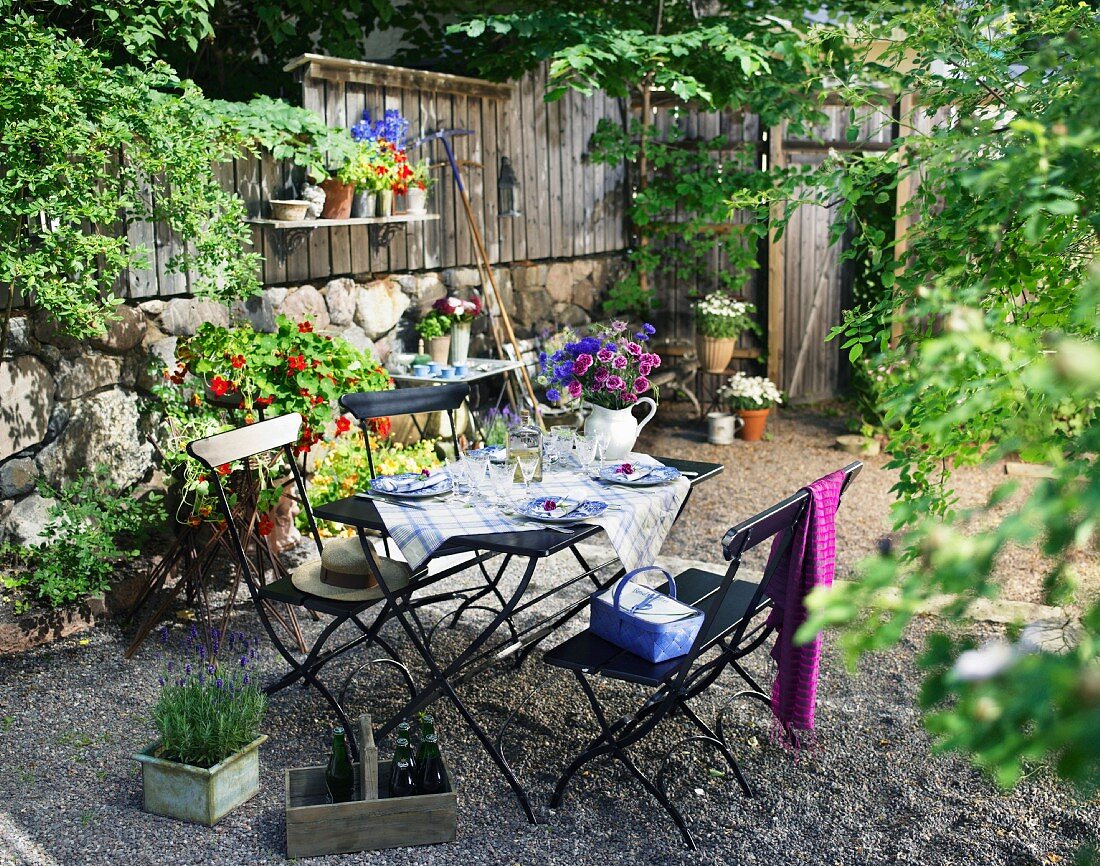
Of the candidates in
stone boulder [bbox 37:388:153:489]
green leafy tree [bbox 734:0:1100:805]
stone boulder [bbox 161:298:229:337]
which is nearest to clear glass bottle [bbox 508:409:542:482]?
green leafy tree [bbox 734:0:1100:805]

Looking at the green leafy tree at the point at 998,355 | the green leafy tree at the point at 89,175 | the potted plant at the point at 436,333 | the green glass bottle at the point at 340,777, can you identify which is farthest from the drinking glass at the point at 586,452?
the potted plant at the point at 436,333

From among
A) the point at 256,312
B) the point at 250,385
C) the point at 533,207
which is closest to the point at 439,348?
the point at 256,312

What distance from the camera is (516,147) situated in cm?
716

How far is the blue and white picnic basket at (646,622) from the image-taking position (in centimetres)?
315

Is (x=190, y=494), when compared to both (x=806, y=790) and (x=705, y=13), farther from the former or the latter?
(x=705, y=13)

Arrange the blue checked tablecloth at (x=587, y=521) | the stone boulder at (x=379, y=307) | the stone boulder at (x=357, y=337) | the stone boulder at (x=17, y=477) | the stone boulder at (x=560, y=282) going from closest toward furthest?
the blue checked tablecloth at (x=587, y=521), the stone boulder at (x=17, y=477), the stone boulder at (x=357, y=337), the stone boulder at (x=379, y=307), the stone boulder at (x=560, y=282)

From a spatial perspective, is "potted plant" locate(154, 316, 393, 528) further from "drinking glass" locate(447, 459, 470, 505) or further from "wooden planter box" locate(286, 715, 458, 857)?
"wooden planter box" locate(286, 715, 458, 857)

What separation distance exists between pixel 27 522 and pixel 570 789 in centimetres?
248

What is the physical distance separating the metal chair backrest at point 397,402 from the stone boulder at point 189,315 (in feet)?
3.41

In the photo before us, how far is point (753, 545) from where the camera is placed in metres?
2.91

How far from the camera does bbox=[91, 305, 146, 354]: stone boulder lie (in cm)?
461

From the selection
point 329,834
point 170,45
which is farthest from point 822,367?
point 329,834

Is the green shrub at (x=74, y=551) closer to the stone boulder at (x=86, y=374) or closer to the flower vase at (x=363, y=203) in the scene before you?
the stone boulder at (x=86, y=374)

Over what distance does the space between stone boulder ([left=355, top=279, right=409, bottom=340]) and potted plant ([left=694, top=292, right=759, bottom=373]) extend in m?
2.60
